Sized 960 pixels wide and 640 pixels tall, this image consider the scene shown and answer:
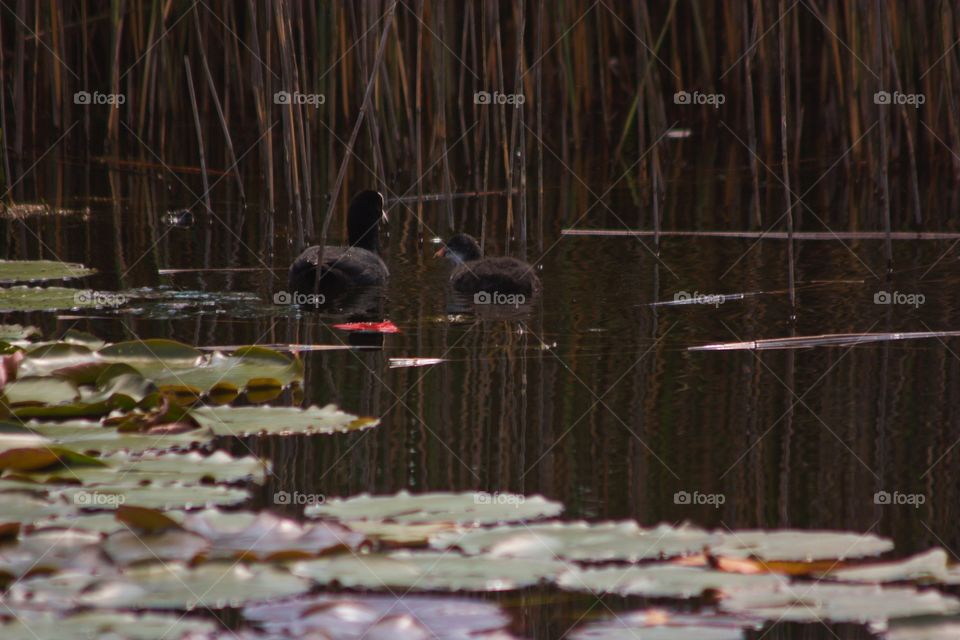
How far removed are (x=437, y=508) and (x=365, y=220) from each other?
428 centimetres

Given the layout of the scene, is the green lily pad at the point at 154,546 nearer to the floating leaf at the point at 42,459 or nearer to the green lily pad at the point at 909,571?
the floating leaf at the point at 42,459

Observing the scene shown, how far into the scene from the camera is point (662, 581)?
2.82 m

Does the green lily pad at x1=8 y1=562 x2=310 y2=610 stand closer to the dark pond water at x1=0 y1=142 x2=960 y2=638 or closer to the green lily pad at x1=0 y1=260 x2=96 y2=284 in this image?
the dark pond water at x1=0 y1=142 x2=960 y2=638

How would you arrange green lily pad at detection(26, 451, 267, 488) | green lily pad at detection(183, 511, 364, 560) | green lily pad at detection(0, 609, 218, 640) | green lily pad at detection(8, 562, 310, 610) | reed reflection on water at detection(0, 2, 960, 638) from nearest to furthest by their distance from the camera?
green lily pad at detection(0, 609, 218, 640) < green lily pad at detection(8, 562, 310, 610) < green lily pad at detection(183, 511, 364, 560) < green lily pad at detection(26, 451, 267, 488) < reed reflection on water at detection(0, 2, 960, 638)

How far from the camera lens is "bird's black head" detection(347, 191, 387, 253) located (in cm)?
736

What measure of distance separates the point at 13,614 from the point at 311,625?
54 centimetres

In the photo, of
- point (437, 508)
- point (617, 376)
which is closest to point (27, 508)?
point (437, 508)

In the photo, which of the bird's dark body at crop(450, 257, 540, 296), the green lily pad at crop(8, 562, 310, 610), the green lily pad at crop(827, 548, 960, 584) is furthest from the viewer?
the bird's dark body at crop(450, 257, 540, 296)

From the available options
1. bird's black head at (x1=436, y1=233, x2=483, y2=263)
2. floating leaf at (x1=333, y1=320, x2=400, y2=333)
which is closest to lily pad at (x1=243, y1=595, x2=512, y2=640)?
floating leaf at (x1=333, y1=320, x2=400, y2=333)

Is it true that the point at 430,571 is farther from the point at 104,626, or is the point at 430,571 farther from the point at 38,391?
the point at 38,391

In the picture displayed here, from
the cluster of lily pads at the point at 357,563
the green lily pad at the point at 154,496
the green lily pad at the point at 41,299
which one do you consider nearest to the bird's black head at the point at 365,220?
the green lily pad at the point at 41,299

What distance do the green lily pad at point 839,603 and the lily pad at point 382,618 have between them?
0.45 metres

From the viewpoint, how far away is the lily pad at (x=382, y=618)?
259cm

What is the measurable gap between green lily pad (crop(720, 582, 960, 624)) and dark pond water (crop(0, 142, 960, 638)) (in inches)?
1.7
